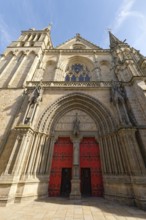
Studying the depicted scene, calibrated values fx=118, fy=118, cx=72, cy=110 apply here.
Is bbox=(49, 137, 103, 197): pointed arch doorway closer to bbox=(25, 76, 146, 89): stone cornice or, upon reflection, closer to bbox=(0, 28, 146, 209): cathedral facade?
bbox=(0, 28, 146, 209): cathedral facade

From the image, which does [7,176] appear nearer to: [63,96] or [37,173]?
[37,173]

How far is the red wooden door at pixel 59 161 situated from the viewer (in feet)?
23.9

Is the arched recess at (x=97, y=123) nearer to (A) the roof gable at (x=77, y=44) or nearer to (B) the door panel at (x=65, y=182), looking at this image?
(B) the door panel at (x=65, y=182)

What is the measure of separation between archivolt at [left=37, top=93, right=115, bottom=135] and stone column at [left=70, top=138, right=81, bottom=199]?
195 centimetres

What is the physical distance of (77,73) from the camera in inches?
520

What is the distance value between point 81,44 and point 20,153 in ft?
54.6

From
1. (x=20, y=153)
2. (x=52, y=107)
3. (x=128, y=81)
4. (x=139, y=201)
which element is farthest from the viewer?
(x=128, y=81)

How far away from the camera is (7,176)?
228 inches

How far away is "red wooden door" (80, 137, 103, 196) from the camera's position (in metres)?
7.20

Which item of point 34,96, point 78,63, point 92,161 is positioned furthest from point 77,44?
point 92,161

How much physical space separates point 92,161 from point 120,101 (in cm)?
460

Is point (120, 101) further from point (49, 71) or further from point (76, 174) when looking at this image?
point (49, 71)

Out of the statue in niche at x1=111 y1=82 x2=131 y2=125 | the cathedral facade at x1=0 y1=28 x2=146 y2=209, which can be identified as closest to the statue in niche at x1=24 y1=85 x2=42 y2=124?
the cathedral facade at x1=0 y1=28 x2=146 y2=209

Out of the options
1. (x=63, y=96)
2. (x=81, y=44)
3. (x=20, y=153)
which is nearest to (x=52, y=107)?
(x=63, y=96)
